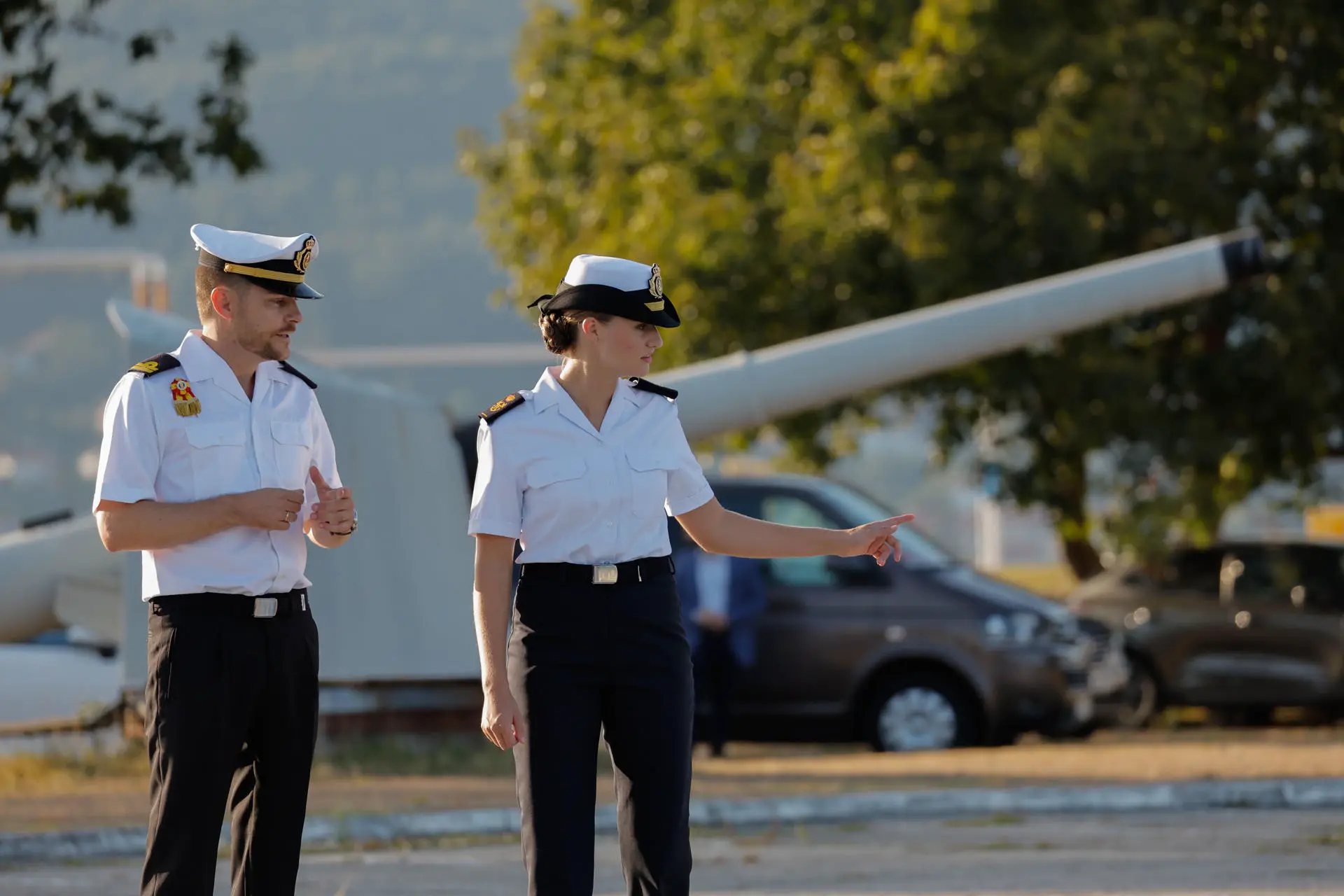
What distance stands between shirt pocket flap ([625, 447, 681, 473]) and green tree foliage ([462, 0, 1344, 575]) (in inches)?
532

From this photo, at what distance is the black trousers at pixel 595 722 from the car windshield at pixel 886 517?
9773mm

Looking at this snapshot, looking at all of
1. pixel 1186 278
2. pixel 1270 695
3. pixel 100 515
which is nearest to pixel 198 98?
pixel 1186 278

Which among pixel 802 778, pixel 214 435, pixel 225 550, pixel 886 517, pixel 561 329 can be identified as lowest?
pixel 802 778

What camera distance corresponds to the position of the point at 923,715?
48.4 ft

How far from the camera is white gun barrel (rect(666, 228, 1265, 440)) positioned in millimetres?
14227

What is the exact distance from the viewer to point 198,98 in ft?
50.7

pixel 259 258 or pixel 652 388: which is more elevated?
pixel 259 258

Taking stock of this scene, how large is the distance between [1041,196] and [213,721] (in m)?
14.5

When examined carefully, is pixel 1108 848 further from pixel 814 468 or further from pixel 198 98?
pixel 814 468

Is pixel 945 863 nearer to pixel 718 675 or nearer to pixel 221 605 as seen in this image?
pixel 221 605

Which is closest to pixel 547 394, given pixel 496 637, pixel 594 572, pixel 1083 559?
pixel 594 572

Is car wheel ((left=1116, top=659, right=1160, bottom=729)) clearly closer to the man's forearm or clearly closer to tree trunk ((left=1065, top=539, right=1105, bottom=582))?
tree trunk ((left=1065, top=539, right=1105, bottom=582))

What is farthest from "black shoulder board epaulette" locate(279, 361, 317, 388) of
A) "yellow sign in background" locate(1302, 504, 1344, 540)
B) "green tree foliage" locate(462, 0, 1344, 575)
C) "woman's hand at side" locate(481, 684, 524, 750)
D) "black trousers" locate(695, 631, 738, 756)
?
"yellow sign in background" locate(1302, 504, 1344, 540)

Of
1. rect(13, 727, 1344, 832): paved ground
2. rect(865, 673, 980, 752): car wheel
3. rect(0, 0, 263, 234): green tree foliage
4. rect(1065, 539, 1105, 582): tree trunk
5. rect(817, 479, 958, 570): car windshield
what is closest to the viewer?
rect(13, 727, 1344, 832): paved ground
